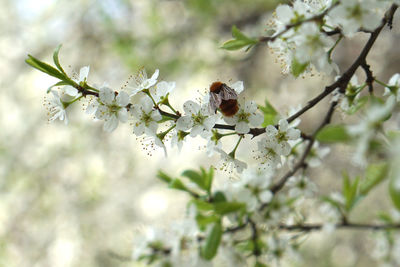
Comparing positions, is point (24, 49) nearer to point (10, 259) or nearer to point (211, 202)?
point (10, 259)

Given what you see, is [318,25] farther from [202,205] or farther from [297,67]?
[202,205]

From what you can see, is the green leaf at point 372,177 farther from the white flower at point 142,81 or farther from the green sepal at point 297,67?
the white flower at point 142,81

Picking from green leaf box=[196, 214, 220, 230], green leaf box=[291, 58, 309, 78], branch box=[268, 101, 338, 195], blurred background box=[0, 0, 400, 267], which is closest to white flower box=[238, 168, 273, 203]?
branch box=[268, 101, 338, 195]

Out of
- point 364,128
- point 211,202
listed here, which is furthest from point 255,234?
point 364,128

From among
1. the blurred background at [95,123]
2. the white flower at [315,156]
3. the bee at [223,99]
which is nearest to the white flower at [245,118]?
the bee at [223,99]

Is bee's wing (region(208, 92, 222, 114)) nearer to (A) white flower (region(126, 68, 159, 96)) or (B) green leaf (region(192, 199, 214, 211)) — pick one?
(A) white flower (region(126, 68, 159, 96))

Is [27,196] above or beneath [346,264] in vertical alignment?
above
